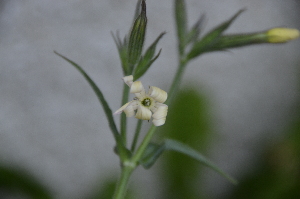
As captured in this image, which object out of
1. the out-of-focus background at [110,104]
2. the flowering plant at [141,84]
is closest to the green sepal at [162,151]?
the flowering plant at [141,84]

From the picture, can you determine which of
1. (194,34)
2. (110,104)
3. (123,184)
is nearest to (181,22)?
(194,34)

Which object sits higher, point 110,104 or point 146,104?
point 146,104

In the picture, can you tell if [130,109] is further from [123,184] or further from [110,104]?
[110,104]

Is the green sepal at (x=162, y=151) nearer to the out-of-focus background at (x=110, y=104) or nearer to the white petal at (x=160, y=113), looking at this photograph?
the white petal at (x=160, y=113)

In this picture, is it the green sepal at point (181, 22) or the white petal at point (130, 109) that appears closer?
the white petal at point (130, 109)

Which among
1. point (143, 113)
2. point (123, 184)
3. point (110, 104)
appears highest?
point (143, 113)

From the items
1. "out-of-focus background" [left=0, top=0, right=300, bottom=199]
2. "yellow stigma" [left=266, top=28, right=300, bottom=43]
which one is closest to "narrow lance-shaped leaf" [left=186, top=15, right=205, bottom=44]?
"yellow stigma" [left=266, top=28, right=300, bottom=43]

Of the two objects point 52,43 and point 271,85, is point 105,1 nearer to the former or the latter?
point 52,43
